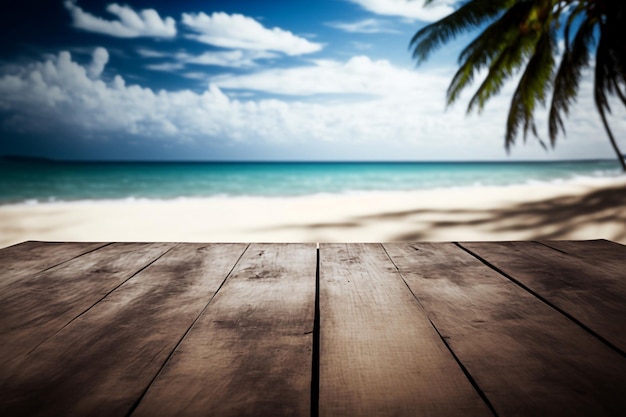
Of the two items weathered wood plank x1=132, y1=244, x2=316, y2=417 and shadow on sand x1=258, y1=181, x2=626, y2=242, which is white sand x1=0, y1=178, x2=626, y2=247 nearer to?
shadow on sand x1=258, y1=181, x2=626, y2=242

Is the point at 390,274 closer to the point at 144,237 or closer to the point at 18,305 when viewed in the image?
the point at 18,305

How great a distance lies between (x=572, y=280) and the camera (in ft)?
2.82

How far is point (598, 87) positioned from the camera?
17.0 feet

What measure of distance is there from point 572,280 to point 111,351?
36.3 inches

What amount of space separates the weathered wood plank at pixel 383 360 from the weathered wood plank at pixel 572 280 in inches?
10.9

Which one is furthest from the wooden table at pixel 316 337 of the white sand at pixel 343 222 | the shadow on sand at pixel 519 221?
the shadow on sand at pixel 519 221

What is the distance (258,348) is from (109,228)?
5077mm

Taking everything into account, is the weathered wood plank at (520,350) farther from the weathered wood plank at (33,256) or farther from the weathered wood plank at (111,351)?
the weathered wood plank at (33,256)

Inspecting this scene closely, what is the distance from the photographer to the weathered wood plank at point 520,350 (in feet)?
1.48

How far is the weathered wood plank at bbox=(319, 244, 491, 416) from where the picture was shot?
1.45 ft

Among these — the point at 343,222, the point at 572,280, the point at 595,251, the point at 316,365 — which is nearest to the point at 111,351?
the point at 316,365

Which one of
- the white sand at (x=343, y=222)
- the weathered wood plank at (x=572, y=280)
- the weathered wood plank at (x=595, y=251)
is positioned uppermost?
the weathered wood plank at (x=595, y=251)

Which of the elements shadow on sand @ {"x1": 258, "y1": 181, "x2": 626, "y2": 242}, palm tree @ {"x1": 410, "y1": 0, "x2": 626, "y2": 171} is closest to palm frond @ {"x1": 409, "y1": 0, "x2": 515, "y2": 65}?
palm tree @ {"x1": 410, "y1": 0, "x2": 626, "y2": 171}

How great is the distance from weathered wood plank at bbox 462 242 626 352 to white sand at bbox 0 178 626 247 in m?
2.82
